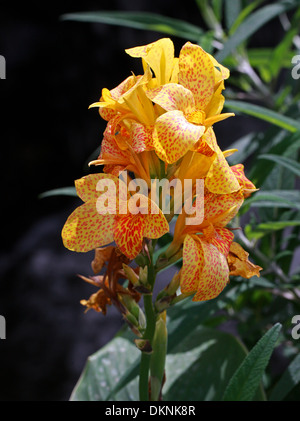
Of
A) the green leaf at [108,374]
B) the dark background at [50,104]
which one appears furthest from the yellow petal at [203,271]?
the dark background at [50,104]

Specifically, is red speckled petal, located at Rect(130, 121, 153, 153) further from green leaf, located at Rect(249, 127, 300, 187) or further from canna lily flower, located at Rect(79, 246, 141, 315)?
green leaf, located at Rect(249, 127, 300, 187)

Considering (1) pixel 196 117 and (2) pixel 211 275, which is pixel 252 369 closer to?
(2) pixel 211 275

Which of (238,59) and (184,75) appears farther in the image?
(238,59)

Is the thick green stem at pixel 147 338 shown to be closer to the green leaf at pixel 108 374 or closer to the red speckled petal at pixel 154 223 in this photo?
the red speckled petal at pixel 154 223

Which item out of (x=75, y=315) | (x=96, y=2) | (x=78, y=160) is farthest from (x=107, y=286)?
(x=96, y=2)
